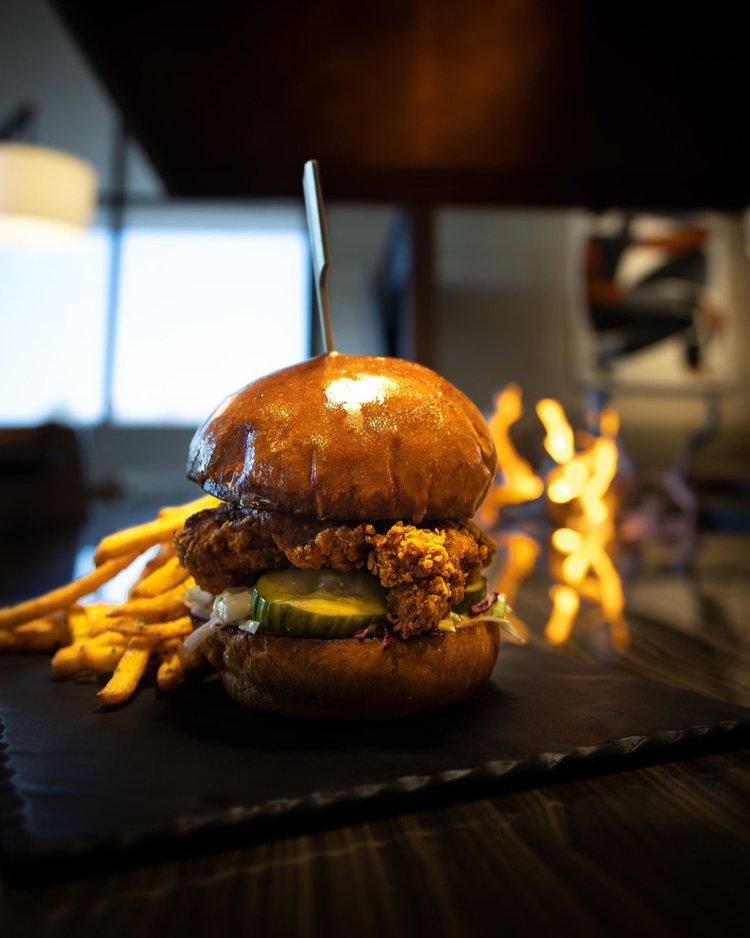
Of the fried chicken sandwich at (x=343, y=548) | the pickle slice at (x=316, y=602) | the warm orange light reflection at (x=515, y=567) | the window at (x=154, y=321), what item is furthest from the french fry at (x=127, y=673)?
the window at (x=154, y=321)

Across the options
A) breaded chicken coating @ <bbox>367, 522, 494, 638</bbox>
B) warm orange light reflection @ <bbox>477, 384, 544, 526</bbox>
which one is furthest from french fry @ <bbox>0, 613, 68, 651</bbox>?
warm orange light reflection @ <bbox>477, 384, 544, 526</bbox>

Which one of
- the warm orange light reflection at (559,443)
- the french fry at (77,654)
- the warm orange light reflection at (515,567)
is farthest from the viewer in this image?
the warm orange light reflection at (559,443)

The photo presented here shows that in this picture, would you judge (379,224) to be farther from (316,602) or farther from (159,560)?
(316,602)

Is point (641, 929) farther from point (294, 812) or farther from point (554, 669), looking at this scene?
point (554, 669)

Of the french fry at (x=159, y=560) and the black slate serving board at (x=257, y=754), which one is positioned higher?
the french fry at (x=159, y=560)

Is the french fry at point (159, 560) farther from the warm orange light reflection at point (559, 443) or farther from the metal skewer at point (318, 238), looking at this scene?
the warm orange light reflection at point (559, 443)

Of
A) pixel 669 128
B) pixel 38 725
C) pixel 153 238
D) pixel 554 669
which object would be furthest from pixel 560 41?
pixel 153 238
